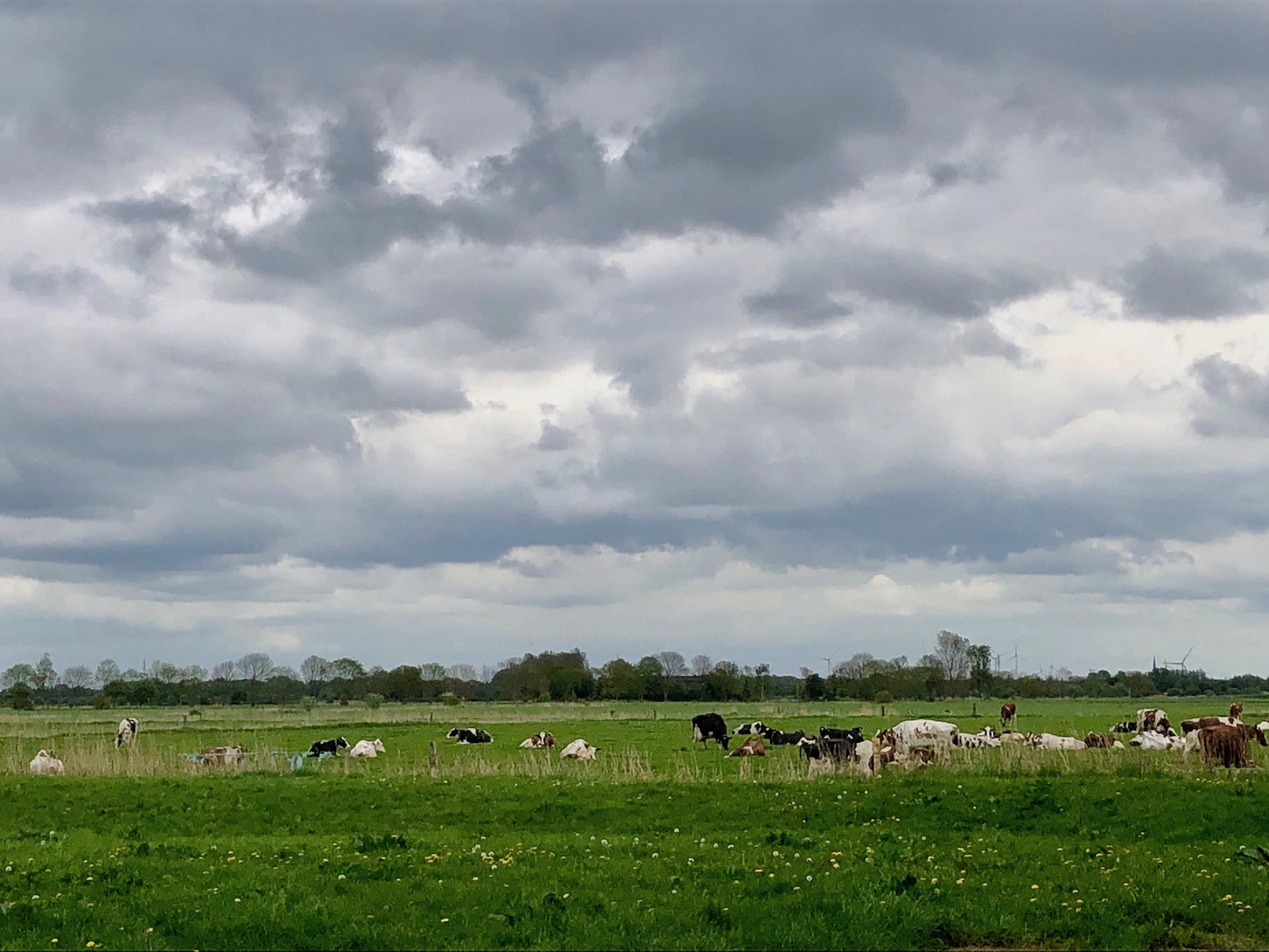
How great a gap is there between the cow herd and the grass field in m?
1.67

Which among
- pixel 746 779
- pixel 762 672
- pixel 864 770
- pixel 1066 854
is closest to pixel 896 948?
pixel 1066 854

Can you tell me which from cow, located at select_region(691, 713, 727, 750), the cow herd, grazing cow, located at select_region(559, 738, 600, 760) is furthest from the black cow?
cow, located at select_region(691, 713, 727, 750)

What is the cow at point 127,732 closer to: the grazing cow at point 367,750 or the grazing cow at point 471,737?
the grazing cow at point 367,750

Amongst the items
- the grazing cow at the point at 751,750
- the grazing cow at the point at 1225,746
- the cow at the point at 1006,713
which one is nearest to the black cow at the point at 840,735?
the grazing cow at the point at 751,750

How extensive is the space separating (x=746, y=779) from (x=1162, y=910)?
16243 mm

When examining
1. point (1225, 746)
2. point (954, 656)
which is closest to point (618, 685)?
point (954, 656)

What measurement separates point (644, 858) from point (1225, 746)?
21437 mm

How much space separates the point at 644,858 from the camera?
713 inches

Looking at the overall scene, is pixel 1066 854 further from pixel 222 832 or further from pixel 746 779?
pixel 222 832

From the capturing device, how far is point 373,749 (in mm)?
52594

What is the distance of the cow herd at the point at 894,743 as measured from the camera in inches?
1314

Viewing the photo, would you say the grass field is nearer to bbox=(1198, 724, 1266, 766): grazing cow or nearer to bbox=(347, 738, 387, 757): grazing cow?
bbox=(1198, 724, 1266, 766): grazing cow

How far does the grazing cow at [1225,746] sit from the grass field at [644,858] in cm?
98

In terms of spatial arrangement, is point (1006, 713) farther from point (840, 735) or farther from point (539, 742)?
point (840, 735)
